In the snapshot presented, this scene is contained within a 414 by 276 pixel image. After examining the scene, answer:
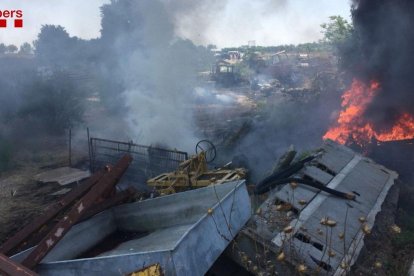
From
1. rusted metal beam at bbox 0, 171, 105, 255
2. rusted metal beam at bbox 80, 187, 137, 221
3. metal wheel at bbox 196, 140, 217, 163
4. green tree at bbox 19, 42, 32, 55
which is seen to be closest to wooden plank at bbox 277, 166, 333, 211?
metal wheel at bbox 196, 140, 217, 163

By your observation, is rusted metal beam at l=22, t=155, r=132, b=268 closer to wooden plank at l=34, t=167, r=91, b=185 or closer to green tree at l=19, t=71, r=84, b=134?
wooden plank at l=34, t=167, r=91, b=185

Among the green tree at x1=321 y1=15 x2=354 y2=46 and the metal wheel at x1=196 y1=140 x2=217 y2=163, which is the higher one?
the green tree at x1=321 y1=15 x2=354 y2=46

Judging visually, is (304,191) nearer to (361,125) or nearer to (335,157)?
(335,157)

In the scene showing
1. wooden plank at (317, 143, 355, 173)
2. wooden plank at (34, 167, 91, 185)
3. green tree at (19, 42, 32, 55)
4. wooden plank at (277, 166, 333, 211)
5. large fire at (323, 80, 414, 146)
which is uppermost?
green tree at (19, 42, 32, 55)

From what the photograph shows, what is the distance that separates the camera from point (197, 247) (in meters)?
4.53

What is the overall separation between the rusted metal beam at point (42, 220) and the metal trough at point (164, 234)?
332mm

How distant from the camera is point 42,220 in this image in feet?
18.4

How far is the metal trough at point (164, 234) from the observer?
426 cm

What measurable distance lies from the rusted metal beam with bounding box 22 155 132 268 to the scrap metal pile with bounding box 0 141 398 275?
0.01m

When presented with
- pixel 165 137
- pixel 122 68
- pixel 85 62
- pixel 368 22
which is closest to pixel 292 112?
pixel 368 22

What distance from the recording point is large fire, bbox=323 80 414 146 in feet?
40.0

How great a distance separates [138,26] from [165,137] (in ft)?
36.2

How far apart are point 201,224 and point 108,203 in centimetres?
258

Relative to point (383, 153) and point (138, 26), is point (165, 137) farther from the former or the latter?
point (138, 26)
